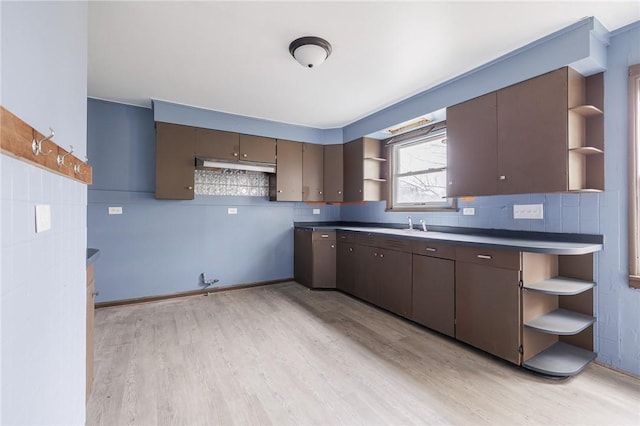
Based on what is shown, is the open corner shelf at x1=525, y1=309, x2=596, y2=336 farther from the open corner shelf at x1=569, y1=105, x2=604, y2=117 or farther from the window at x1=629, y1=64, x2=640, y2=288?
the open corner shelf at x1=569, y1=105, x2=604, y2=117

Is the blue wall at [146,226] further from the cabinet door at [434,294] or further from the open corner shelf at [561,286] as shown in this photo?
the open corner shelf at [561,286]

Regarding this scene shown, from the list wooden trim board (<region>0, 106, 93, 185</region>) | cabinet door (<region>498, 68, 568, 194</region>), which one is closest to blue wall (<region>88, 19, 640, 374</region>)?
cabinet door (<region>498, 68, 568, 194</region>)

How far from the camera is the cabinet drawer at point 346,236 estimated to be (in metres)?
3.88

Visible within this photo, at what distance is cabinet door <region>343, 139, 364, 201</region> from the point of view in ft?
14.0

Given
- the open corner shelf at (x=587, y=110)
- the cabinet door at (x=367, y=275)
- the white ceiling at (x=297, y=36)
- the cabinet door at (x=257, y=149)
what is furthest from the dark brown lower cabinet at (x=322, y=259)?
the open corner shelf at (x=587, y=110)

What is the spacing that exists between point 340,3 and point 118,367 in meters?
3.02

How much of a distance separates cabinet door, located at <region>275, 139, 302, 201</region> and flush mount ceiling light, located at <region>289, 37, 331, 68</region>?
6.78ft

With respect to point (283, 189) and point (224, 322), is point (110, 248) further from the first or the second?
point (283, 189)

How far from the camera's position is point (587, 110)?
7.03ft

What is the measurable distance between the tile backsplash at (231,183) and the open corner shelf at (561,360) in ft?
12.1

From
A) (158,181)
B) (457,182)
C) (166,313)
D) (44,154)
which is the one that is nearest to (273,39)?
(44,154)

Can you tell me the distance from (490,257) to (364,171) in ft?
7.46

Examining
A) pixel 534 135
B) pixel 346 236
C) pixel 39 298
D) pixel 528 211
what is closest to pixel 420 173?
pixel 346 236

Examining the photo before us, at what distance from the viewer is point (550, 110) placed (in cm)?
219
